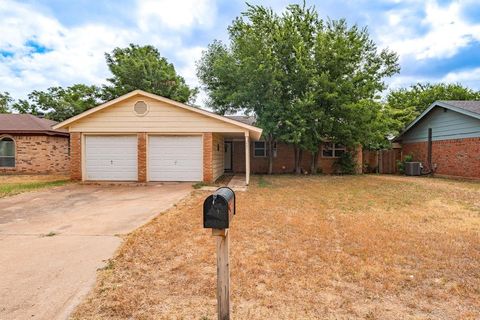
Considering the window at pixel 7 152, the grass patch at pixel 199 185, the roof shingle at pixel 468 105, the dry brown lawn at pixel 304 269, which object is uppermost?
the roof shingle at pixel 468 105

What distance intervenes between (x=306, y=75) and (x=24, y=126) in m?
15.8

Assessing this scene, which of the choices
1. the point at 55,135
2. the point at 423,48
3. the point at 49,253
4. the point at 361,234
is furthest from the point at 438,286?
the point at 423,48

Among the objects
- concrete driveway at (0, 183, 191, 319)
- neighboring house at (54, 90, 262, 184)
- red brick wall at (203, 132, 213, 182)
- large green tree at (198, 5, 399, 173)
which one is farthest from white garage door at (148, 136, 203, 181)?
large green tree at (198, 5, 399, 173)

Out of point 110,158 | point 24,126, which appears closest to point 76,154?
point 110,158

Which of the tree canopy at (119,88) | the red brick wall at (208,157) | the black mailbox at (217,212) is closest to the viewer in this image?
the black mailbox at (217,212)

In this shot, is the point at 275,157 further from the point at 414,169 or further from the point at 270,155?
the point at 414,169

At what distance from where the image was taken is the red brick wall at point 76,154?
11868 millimetres

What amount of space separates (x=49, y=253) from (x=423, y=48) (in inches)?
1107

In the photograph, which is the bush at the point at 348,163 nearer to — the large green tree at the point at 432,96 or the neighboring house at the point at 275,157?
the neighboring house at the point at 275,157

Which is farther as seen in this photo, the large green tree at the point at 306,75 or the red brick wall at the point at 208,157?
the large green tree at the point at 306,75

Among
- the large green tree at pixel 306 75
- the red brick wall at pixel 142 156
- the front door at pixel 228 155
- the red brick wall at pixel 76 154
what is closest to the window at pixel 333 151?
the large green tree at pixel 306 75

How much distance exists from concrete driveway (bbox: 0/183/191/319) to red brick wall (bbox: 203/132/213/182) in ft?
8.22

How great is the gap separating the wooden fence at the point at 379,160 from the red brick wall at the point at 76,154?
54.6 feet

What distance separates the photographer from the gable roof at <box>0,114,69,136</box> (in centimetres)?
1591
